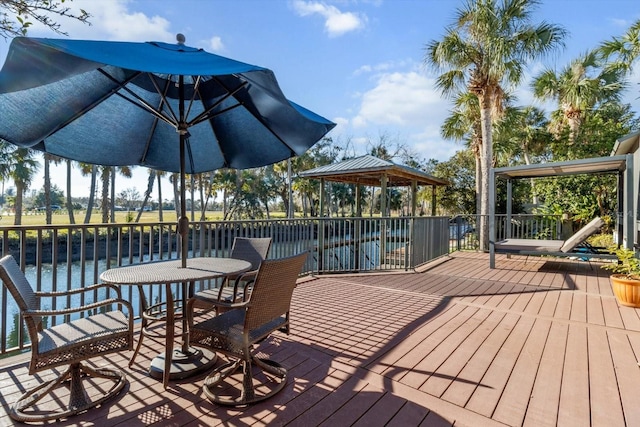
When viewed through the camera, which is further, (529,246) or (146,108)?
(529,246)

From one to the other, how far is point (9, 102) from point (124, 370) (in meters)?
2.08

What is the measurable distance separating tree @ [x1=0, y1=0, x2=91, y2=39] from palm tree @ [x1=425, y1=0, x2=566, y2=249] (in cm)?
890

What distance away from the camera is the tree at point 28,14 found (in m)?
2.65

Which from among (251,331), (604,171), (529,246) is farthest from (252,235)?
(604,171)

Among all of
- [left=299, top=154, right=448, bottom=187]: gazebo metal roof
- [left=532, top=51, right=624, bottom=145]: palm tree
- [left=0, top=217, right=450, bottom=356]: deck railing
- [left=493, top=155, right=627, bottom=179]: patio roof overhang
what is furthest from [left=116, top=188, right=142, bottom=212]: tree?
[left=493, top=155, right=627, bottom=179]: patio roof overhang

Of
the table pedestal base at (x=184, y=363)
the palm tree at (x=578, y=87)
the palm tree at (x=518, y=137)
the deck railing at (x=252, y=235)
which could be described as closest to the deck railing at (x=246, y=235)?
the deck railing at (x=252, y=235)

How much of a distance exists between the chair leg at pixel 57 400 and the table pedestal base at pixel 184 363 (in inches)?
10.5

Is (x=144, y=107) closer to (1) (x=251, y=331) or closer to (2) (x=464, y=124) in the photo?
(1) (x=251, y=331)

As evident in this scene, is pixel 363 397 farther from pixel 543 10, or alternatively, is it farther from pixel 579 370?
pixel 543 10

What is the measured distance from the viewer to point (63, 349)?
183 cm

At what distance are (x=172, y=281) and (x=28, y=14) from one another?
266 cm

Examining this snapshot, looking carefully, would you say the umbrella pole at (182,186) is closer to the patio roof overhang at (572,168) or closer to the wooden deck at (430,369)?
the wooden deck at (430,369)

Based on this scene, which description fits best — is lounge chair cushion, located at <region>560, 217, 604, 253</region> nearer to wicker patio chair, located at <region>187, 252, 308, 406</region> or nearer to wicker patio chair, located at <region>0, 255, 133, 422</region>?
wicker patio chair, located at <region>187, 252, 308, 406</region>

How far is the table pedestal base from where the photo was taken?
2.34 meters
